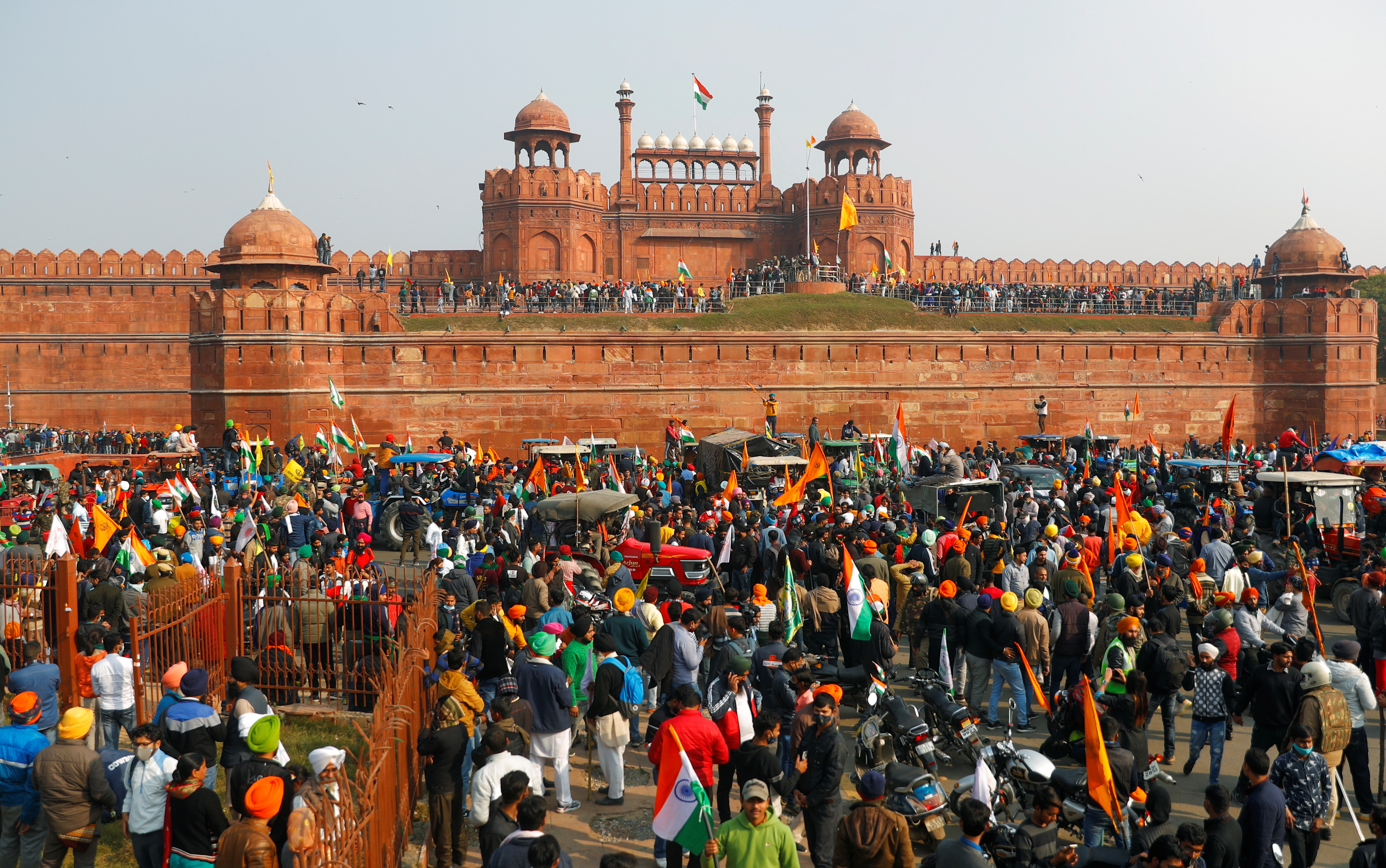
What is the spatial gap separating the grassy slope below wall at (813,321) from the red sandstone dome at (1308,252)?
12.9ft

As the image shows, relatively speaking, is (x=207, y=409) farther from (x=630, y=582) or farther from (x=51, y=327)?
(x=630, y=582)

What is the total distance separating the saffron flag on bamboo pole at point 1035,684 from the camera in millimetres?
7891

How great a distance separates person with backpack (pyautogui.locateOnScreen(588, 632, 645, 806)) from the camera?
7.34 meters

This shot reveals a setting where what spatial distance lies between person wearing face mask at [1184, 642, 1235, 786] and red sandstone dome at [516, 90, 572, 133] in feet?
129

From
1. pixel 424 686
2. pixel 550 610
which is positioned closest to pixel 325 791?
pixel 424 686

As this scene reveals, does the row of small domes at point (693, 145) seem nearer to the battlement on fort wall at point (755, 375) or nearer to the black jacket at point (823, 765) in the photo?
the battlement on fort wall at point (755, 375)

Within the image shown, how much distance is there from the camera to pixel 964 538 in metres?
12.2

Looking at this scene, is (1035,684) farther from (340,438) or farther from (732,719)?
(340,438)

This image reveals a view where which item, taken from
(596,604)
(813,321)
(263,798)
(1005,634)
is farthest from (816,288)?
(263,798)

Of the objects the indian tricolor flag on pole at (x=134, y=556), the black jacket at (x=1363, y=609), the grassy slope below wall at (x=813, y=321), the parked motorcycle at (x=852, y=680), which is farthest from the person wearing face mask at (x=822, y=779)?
the grassy slope below wall at (x=813, y=321)

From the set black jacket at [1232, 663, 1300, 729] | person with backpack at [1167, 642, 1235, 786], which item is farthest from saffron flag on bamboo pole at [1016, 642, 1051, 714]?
black jacket at [1232, 663, 1300, 729]

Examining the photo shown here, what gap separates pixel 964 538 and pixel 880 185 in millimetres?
34588

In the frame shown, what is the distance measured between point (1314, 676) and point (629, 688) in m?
4.43

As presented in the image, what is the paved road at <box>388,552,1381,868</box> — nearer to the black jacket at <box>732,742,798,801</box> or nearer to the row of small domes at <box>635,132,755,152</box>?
the black jacket at <box>732,742,798,801</box>
